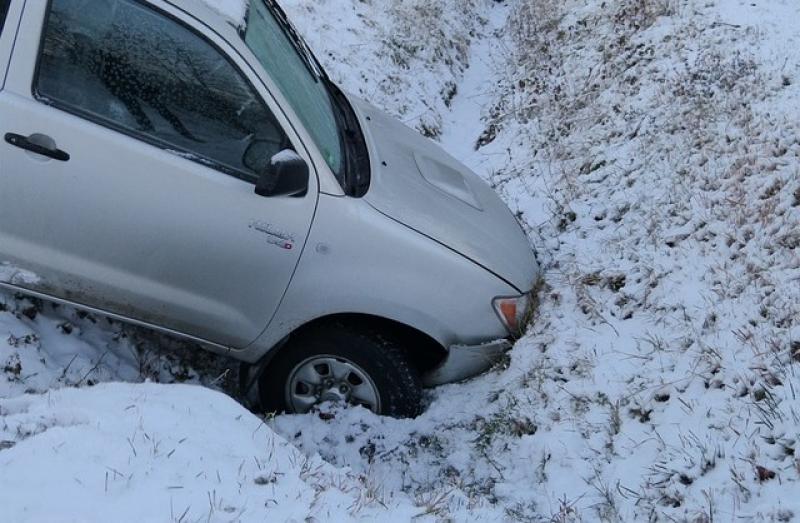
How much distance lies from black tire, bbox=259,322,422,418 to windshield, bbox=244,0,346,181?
2.72ft

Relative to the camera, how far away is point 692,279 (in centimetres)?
510

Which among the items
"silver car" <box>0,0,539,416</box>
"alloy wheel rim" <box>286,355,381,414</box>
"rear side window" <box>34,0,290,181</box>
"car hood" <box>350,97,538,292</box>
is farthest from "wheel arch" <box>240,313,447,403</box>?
"rear side window" <box>34,0,290,181</box>

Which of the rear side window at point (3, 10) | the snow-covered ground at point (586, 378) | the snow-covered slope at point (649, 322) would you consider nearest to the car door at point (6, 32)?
the rear side window at point (3, 10)

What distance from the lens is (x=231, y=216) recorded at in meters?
3.94

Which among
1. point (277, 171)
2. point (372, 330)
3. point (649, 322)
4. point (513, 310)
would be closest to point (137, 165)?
point (277, 171)

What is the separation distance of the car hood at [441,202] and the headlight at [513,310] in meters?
0.08

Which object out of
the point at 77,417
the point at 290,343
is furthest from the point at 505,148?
the point at 77,417

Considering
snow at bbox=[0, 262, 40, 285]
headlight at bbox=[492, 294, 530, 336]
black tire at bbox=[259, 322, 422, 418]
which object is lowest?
snow at bbox=[0, 262, 40, 285]

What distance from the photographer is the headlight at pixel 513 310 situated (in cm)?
446

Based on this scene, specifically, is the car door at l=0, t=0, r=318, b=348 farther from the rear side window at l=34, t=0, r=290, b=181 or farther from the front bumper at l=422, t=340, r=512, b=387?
the front bumper at l=422, t=340, r=512, b=387

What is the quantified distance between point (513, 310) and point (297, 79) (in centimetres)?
174

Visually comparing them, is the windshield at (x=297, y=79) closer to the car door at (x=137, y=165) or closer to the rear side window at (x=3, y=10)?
the car door at (x=137, y=165)

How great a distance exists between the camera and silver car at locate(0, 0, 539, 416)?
12.3 feet

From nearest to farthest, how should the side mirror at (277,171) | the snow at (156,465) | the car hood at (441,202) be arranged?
the snow at (156,465)
the side mirror at (277,171)
the car hood at (441,202)
